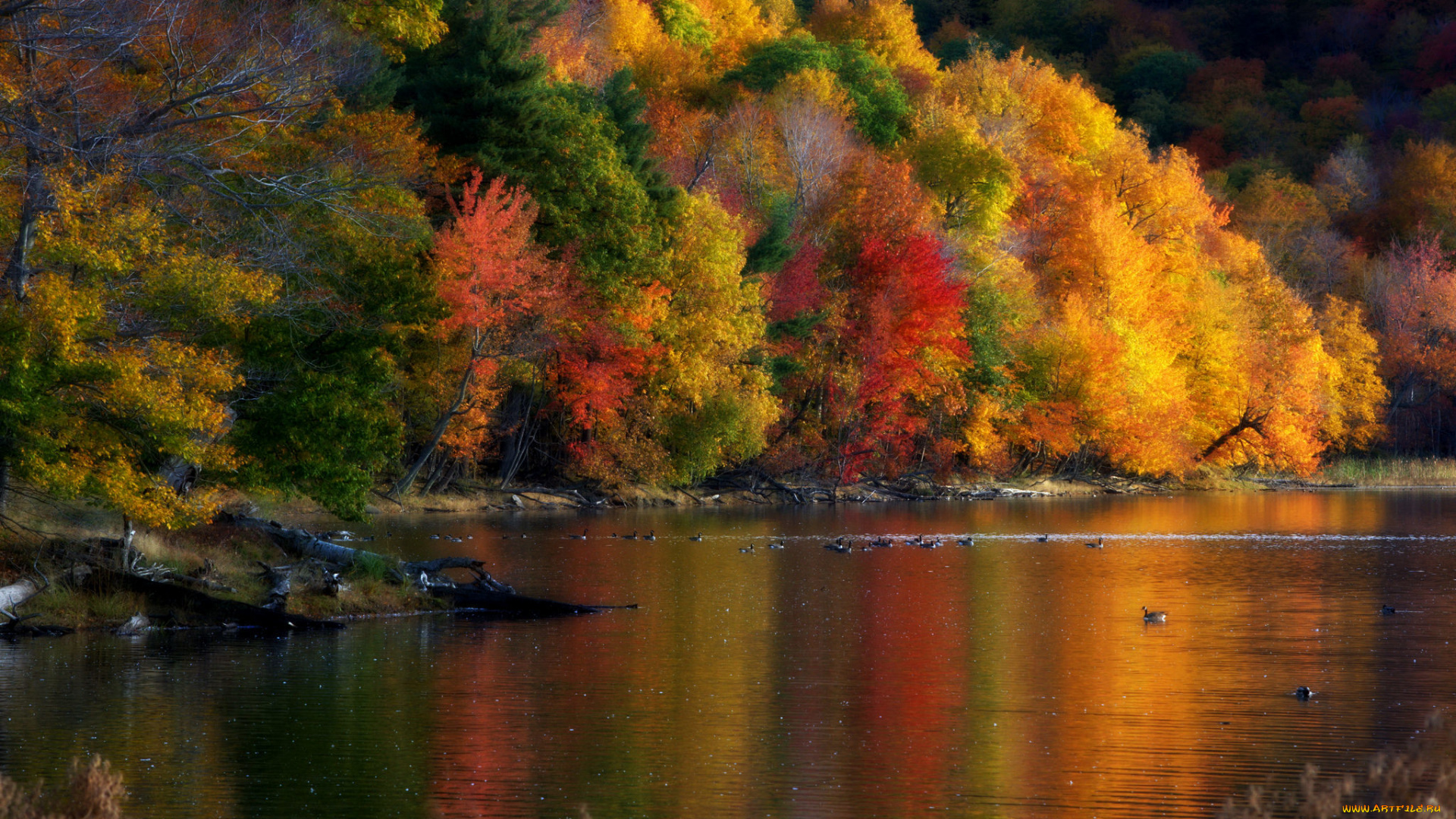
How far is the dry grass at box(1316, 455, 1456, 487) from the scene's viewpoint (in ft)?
217

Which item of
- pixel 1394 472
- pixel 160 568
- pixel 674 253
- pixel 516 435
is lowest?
pixel 160 568

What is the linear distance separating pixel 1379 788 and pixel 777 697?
6353mm

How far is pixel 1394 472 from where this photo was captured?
2655 inches

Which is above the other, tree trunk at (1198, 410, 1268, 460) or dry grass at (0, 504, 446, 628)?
tree trunk at (1198, 410, 1268, 460)

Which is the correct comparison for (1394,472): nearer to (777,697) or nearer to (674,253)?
(674,253)

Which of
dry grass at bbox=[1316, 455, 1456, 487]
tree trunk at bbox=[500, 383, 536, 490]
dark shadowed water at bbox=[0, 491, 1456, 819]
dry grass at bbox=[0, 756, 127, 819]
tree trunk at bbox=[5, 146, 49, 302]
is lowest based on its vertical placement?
dark shadowed water at bbox=[0, 491, 1456, 819]

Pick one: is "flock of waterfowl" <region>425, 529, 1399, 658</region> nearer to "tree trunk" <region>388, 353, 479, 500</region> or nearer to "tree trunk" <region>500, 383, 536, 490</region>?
"tree trunk" <region>388, 353, 479, 500</region>

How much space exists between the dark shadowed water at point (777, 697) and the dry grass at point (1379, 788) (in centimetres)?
46

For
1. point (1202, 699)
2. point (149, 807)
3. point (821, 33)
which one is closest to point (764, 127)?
point (821, 33)

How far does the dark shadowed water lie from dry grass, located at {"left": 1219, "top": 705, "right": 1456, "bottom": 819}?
0.46 m

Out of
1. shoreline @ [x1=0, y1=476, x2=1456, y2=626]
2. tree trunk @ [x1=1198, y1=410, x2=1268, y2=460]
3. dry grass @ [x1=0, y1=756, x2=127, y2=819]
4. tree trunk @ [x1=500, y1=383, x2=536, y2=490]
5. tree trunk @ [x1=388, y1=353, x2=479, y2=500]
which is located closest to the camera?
dry grass @ [x1=0, y1=756, x2=127, y2=819]

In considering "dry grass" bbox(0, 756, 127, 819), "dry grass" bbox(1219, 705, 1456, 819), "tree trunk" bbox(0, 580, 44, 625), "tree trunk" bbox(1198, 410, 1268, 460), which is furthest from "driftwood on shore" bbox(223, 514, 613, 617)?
"tree trunk" bbox(1198, 410, 1268, 460)

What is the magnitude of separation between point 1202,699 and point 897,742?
4028mm

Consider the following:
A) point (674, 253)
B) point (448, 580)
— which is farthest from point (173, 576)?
point (674, 253)
